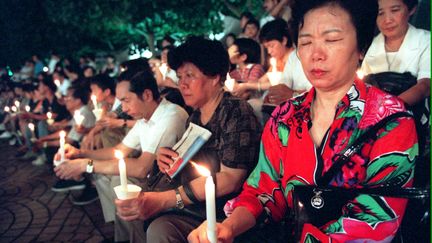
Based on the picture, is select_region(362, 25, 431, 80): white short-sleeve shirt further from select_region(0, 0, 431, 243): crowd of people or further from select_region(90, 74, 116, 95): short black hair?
select_region(90, 74, 116, 95): short black hair

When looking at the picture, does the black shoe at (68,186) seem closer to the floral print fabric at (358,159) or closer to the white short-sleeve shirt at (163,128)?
the white short-sleeve shirt at (163,128)

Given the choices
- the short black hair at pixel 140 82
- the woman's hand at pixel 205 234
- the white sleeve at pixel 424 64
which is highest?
the white sleeve at pixel 424 64

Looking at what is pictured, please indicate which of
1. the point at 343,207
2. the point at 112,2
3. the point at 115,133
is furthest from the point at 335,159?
the point at 112,2

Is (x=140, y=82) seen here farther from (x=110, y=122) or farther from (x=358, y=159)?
(x=358, y=159)

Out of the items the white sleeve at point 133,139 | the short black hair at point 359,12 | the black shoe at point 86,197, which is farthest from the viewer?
the black shoe at point 86,197

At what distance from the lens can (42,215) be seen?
517 cm

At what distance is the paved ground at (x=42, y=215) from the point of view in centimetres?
452

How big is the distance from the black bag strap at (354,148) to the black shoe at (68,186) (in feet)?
15.5

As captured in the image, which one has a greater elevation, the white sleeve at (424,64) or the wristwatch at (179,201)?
the white sleeve at (424,64)

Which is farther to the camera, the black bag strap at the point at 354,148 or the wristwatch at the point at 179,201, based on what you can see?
the wristwatch at the point at 179,201

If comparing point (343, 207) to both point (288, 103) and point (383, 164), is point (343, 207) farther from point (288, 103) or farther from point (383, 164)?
point (288, 103)

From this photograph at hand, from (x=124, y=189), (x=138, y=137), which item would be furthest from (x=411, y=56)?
(x=138, y=137)

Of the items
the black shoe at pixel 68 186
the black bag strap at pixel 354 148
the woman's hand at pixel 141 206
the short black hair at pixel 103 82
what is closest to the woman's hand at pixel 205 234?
the black bag strap at pixel 354 148

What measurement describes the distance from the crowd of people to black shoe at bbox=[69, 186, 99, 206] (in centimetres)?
97
